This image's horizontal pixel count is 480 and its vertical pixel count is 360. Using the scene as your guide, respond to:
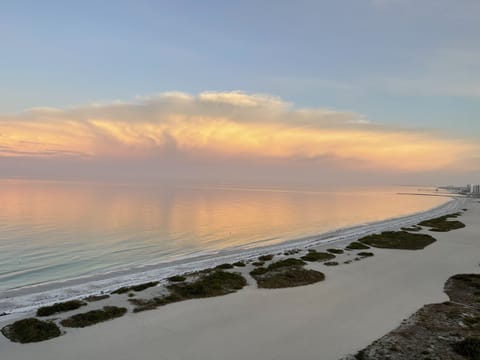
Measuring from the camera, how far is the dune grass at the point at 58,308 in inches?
614

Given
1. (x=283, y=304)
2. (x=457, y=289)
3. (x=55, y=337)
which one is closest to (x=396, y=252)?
(x=457, y=289)

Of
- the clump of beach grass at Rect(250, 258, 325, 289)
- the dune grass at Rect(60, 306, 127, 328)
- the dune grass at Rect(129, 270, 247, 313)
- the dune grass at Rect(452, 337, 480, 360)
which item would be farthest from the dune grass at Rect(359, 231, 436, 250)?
the dune grass at Rect(60, 306, 127, 328)

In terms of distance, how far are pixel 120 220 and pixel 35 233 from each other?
15.8 metres

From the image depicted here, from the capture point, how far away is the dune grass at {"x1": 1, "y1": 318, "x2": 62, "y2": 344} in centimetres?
1297

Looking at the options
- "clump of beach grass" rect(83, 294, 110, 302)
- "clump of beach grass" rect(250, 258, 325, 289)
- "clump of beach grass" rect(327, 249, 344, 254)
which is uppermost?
"clump of beach grass" rect(83, 294, 110, 302)

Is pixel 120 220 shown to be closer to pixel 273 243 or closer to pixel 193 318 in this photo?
pixel 273 243

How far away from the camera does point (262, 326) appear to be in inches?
573

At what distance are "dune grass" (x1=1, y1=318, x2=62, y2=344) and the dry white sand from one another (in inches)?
14.5

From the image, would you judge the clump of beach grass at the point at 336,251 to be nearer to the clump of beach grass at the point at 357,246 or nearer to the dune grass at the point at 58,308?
the clump of beach grass at the point at 357,246

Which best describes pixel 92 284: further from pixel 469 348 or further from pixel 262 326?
pixel 469 348

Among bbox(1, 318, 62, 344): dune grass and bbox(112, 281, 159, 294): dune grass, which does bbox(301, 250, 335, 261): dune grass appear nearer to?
bbox(112, 281, 159, 294): dune grass

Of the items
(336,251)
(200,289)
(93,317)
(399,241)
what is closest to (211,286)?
(200,289)

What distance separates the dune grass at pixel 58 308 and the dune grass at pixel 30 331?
1.26 meters

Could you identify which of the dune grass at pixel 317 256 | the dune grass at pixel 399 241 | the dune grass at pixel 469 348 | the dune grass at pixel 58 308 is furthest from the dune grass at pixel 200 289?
the dune grass at pixel 399 241
